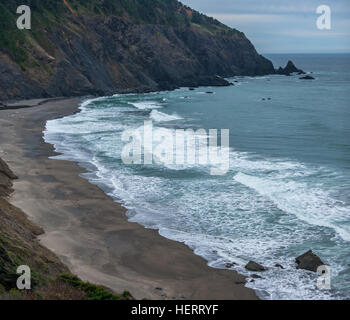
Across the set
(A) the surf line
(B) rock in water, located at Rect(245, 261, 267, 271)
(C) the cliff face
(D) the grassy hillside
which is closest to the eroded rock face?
(A) the surf line

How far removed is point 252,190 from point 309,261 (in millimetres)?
9743

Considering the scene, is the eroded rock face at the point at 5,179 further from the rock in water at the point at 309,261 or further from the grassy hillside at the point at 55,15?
the grassy hillside at the point at 55,15

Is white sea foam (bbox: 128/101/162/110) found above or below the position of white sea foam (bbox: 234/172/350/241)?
above

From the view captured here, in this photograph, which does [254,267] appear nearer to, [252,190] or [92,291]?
[92,291]

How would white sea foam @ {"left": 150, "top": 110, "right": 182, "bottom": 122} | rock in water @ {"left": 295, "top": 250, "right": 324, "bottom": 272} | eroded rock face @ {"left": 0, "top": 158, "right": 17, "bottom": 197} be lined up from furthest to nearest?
1. white sea foam @ {"left": 150, "top": 110, "right": 182, "bottom": 122}
2. eroded rock face @ {"left": 0, "top": 158, "right": 17, "bottom": 197}
3. rock in water @ {"left": 295, "top": 250, "right": 324, "bottom": 272}

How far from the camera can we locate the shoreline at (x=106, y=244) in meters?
15.7

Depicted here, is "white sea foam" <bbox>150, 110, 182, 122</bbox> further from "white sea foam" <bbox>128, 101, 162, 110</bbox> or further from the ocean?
"white sea foam" <bbox>128, 101, 162, 110</bbox>

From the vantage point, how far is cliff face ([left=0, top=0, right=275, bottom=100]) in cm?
7381

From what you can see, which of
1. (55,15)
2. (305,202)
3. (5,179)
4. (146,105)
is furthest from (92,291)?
(55,15)

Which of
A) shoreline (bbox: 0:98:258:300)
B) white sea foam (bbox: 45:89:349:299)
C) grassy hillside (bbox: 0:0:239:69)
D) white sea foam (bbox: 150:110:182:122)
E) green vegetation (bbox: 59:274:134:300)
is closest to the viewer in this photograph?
green vegetation (bbox: 59:274:134:300)

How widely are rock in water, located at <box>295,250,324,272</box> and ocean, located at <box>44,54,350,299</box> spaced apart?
26cm

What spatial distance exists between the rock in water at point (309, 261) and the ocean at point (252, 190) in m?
0.26
